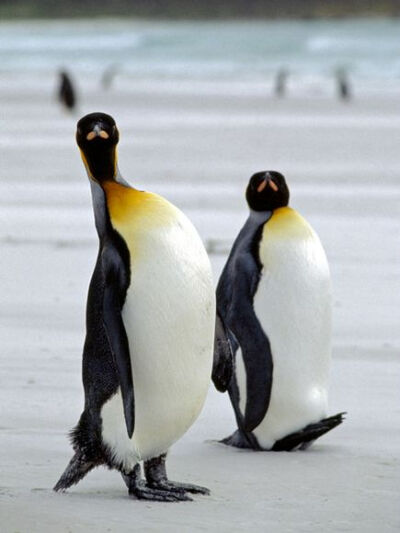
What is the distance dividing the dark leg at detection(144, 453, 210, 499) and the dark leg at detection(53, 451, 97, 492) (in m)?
0.17

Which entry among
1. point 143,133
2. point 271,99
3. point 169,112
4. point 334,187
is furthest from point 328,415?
point 271,99

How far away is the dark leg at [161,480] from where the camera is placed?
472cm

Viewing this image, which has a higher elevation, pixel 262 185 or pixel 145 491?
pixel 262 185

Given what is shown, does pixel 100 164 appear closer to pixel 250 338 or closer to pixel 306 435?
pixel 250 338

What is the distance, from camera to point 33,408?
237 inches

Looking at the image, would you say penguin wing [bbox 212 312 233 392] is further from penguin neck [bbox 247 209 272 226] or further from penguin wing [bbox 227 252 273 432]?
penguin neck [bbox 247 209 272 226]

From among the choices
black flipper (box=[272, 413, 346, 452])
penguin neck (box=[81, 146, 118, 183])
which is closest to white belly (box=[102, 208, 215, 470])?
penguin neck (box=[81, 146, 118, 183])

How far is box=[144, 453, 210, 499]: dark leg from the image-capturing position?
4.72 metres

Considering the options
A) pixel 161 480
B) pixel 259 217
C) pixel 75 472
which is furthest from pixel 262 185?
pixel 75 472

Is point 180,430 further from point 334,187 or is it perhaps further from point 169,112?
point 169,112

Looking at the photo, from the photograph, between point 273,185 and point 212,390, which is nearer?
point 273,185

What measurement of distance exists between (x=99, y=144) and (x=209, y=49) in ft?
232

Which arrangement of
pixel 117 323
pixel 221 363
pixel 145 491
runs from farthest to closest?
1. pixel 221 363
2. pixel 145 491
3. pixel 117 323

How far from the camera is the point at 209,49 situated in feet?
245
